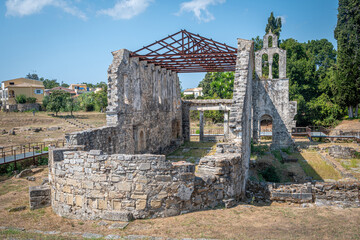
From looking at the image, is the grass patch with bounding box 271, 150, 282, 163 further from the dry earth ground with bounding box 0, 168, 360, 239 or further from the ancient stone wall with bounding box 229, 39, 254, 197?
the dry earth ground with bounding box 0, 168, 360, 239

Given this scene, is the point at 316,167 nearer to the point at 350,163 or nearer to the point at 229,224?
the point at 350,163

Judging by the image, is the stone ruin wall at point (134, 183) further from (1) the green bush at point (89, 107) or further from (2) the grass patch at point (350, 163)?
(1) the green bush at point (89, 107)

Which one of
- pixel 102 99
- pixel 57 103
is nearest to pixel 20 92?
pixel 57 103

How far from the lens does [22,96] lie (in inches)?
1935

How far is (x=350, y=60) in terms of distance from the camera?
96.0ft

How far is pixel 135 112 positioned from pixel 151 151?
133 inches

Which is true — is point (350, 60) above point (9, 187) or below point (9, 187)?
above

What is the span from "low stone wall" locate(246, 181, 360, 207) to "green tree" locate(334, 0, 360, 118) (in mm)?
22436

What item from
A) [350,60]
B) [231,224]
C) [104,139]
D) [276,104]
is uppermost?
[350,60]

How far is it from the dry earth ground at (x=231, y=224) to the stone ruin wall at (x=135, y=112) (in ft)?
10.7

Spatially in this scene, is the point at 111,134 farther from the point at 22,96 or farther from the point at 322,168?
the point at 22,96

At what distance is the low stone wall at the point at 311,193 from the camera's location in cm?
1044

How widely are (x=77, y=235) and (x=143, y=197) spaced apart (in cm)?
164

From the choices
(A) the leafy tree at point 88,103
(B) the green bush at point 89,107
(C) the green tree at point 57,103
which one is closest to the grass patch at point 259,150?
(C) the green tree at point 57,103
